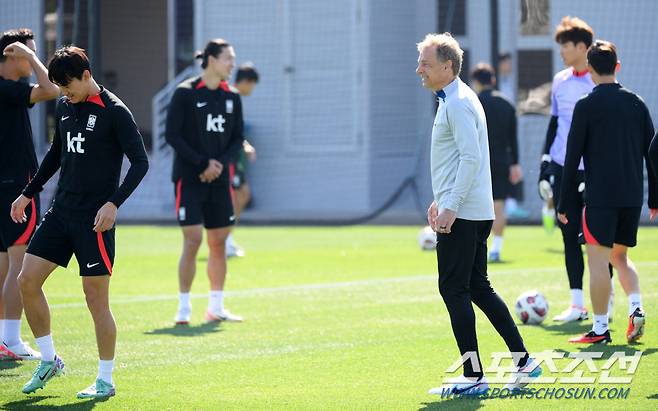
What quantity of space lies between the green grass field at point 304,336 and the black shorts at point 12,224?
924 millimetres

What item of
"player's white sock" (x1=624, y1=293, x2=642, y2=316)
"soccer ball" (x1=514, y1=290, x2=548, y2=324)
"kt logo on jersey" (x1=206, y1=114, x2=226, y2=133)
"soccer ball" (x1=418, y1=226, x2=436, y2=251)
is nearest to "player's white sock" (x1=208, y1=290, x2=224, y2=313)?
"kt logo on jersey" (x1=206, y1=114, x2=226, y2=133)

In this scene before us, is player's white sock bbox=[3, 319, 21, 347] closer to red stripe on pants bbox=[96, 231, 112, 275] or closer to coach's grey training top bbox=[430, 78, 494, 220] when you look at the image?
red stripe on pants bbox=[96, 231, 112, 275]

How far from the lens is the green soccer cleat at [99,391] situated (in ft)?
23.1

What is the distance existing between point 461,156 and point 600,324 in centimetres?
257

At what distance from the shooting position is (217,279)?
10.6 metres

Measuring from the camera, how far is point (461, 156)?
21.9ft

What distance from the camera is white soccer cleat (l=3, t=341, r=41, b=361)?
28.0ft

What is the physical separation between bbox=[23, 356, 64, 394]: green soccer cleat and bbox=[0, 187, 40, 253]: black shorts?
145cm

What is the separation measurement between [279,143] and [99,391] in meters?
17.6

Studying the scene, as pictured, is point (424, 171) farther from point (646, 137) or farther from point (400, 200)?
point (646, 137)

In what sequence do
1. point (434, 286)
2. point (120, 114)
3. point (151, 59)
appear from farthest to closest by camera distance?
1. point (151, 59)
2. point (434, 286)
3. point (120, 114)

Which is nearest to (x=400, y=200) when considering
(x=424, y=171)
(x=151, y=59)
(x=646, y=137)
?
(x=424, y=171)

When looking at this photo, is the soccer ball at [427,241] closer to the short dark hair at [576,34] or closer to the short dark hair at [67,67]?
the short dark hair at [576,34]

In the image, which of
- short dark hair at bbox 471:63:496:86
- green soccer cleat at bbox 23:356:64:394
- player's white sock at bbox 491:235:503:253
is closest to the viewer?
green soccer cleat at bbox 23:356:64:394
